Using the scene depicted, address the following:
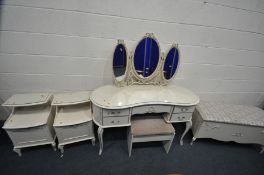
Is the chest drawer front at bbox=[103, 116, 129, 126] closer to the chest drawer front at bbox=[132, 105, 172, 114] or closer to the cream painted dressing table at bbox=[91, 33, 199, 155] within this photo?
the cream painted dressing table at bbox=[91, 33, 199, 155]

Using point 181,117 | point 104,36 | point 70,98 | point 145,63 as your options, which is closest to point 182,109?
point 181,117

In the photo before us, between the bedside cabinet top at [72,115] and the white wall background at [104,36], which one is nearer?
the white wall background at [104,36]

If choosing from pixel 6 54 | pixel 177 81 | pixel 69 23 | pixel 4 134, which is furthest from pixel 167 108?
pixel 4 134

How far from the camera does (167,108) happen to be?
128cm

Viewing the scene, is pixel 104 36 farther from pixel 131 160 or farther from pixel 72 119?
pixel 131 160

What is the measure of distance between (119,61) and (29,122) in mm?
1106

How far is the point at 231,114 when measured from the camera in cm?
160

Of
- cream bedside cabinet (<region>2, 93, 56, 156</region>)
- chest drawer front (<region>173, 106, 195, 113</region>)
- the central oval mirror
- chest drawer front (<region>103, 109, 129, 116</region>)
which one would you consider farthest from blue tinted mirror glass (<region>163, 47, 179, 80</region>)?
cream bedside cabinet (<region>2, 93, 56, 156</region>)

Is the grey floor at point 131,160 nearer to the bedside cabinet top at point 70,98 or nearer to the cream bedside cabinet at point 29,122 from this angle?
the cream bedside cabinet at point 29,122

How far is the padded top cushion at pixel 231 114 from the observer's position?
150 cm

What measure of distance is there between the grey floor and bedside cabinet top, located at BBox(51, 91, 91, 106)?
2.04ft

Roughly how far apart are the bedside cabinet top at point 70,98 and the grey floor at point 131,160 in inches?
24.5

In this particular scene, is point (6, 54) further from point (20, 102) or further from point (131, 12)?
point (131, 12)

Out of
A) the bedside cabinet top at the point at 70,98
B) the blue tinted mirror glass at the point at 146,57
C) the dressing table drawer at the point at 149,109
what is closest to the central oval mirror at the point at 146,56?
the blue tinted mirror glass at the point at 146,57
